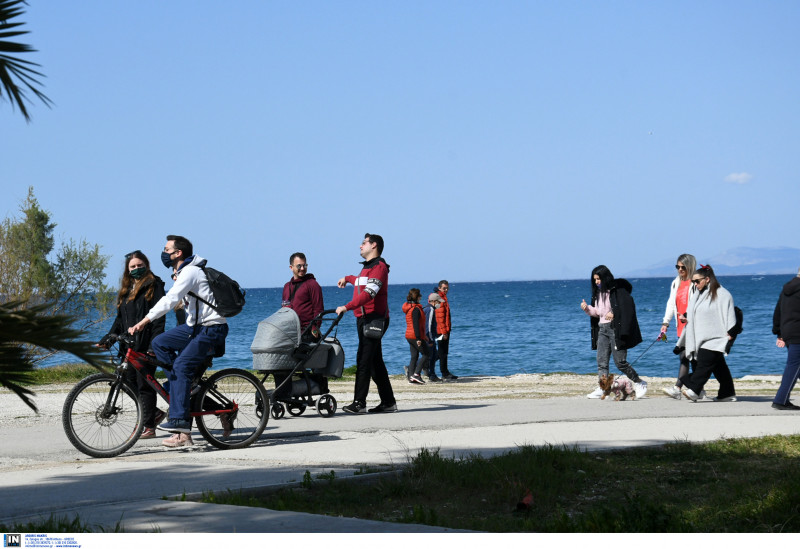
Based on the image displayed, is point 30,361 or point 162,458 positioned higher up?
point 30,361

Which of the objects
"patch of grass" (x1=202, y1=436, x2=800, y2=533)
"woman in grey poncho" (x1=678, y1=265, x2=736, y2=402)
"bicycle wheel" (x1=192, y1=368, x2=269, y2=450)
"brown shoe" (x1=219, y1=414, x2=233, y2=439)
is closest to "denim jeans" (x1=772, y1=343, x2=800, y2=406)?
"woman in grey poncho" (x1=678, y1=265, x2=736, y2=402)

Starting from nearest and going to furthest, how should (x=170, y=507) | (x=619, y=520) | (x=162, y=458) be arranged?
(x=619, y=520) → (x=170, y=507) → (x=162, y=458)

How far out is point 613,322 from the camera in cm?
1407

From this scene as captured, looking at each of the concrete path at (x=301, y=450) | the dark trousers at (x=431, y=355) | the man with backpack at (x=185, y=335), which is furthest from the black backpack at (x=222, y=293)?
the dark trousers at (x=431, y=355)

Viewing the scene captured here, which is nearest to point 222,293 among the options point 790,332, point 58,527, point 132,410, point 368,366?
point 132,410

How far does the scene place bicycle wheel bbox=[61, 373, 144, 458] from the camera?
27.5 feet

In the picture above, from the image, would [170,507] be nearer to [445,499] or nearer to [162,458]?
[445,499]

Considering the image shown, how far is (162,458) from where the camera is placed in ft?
26.7

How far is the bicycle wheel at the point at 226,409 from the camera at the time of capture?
872 cm

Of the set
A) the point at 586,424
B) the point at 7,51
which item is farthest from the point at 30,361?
the point at 586,424

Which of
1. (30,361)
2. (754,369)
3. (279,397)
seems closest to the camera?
(30,361)

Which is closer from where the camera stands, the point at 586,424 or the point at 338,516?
the point at 338,516

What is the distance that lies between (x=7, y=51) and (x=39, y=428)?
307 inches

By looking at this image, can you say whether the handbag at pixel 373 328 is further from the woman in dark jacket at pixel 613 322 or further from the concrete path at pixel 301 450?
the woman in dark jacket at pixel 613 322
